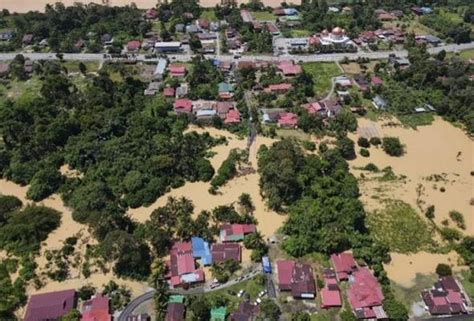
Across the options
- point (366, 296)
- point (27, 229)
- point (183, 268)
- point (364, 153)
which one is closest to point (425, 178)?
point (364, 153)

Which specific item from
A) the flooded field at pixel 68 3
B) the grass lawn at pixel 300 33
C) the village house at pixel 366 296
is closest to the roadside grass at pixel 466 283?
the village house at pixel 366 296

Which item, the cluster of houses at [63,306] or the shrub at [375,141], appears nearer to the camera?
the cluster of houses at [63,306]

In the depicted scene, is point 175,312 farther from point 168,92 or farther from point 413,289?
point 168,92

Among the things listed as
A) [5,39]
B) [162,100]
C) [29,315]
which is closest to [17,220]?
[29,315]

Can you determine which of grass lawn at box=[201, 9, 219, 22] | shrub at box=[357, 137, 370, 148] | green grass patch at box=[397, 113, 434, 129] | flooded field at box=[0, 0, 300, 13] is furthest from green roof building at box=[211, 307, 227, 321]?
flooded field at box=[0, 0, 300, 13]

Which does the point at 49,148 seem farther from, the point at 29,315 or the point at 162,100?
the point at 29,315

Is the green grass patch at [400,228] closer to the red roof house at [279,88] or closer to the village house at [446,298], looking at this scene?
the village house at [446,298]

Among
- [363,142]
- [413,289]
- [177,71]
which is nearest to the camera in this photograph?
[413,289]
